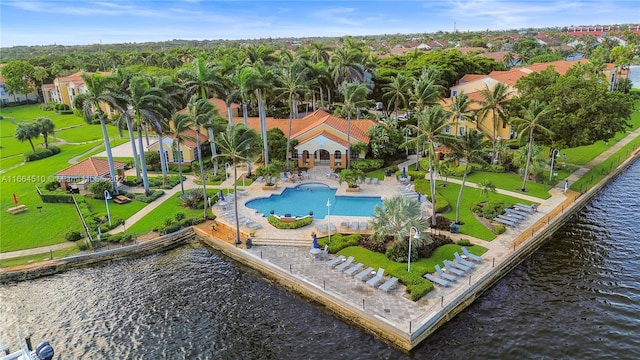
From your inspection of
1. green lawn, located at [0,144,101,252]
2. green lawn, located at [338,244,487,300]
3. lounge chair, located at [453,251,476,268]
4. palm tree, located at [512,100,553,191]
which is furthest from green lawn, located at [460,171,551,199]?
green lawn, located at [0,144,101,252]

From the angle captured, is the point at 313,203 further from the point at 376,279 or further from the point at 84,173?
the point at 84,173

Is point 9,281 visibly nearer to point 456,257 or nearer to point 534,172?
point 456,257

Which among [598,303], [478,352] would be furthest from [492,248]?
[478,352]

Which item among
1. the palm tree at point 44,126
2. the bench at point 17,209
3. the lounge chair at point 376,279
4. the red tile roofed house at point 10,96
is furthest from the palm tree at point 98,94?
the red tile roofed house at point 10,96

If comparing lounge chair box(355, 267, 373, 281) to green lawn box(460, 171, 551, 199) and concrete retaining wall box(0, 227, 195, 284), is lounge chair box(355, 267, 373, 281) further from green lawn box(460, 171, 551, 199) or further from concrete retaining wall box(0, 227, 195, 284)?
green lawn box(460, 171, 551, 199)

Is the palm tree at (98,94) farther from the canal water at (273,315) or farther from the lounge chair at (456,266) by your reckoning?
the lounge chair at (456,266)

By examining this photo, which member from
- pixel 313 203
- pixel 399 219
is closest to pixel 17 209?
pixel 313 203
